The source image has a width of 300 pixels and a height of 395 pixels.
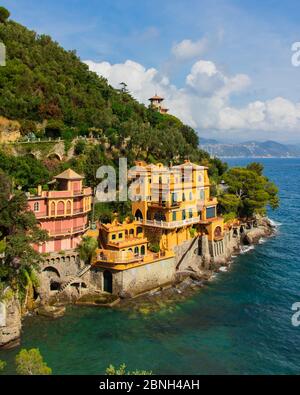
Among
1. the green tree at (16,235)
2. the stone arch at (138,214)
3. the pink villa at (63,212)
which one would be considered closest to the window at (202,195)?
the stone arch at (138,214)

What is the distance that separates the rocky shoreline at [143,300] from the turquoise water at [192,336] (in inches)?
38.2

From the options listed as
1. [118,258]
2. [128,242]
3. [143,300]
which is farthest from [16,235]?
[143,300]

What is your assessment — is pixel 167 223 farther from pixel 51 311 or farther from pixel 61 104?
pixel 61 104

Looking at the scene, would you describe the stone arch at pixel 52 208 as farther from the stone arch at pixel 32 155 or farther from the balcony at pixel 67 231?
the stone arch at pixel 32 155

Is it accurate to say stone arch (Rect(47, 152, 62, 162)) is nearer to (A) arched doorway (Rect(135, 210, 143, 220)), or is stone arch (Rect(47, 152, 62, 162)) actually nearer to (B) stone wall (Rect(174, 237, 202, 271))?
(A) arched doorway (Rect(135, 210, 143, 220))

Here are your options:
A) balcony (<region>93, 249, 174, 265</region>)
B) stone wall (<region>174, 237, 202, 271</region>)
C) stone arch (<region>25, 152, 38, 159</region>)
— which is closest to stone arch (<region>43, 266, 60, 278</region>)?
balcony (<region>93, 249, 174, 265</region>)

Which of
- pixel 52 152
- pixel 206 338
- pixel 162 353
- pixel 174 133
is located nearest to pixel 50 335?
pixel 162 353

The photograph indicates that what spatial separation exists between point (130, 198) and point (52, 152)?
14666mm

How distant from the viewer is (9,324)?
31250mm

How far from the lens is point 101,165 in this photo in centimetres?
5375

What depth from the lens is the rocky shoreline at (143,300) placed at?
→ 3141 centimetres

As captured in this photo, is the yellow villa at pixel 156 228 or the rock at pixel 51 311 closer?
the rock at pixel 51 311

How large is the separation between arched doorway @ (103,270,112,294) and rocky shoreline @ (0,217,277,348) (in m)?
0.94
